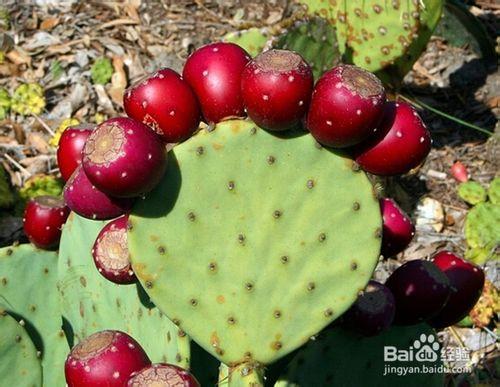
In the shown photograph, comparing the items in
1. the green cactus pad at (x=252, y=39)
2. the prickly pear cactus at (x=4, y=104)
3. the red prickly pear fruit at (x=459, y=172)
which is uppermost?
the green cactus pad at (x=252, y=39)

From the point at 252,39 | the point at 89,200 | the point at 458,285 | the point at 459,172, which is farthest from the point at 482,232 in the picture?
the point at 89,200

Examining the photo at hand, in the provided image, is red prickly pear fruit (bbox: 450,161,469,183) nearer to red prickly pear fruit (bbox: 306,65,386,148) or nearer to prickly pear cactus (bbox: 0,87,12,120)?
prickly pear cactus (bbox: 0,87,12,120)

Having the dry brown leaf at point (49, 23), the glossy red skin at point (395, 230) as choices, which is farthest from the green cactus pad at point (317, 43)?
the dry brown leaf at point (49, 23)

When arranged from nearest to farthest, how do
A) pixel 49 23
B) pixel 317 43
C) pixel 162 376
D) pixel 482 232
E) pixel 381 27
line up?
pixel 162 376
pixel 317 43
pixel 381 27
pixel 482 232
pixel 49 23

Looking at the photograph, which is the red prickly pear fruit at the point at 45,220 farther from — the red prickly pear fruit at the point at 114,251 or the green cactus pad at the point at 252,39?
the green cactus pad at the point at 252,39

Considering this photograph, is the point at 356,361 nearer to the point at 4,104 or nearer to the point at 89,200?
the point at 89,200

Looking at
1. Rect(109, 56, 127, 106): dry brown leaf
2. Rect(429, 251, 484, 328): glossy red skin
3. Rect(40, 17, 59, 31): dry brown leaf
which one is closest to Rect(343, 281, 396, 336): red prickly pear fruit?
Rect(429, 251, 484, 328): glossy red skin

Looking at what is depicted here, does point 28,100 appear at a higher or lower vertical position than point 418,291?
lower
